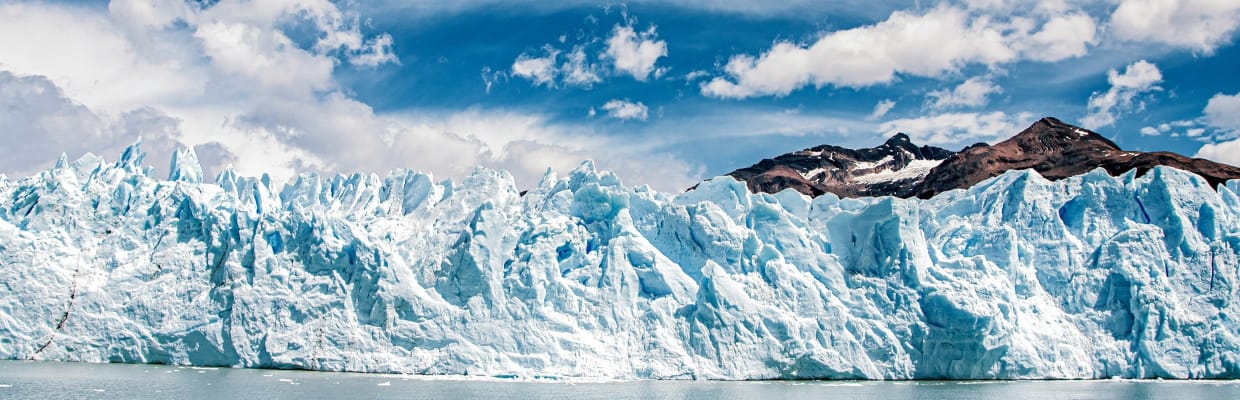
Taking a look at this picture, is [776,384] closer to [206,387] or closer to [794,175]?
[206,387]

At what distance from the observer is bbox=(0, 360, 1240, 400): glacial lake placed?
23.6m

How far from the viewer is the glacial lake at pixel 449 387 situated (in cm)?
2356

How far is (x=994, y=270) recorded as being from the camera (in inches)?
1266

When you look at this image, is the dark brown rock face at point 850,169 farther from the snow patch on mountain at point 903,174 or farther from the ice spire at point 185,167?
the ice spire at point 185,167

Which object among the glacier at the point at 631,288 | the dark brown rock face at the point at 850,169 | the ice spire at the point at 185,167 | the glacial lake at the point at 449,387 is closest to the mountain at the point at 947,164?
the dark brown rock face at the point at 850,169

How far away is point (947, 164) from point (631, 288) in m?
49.9

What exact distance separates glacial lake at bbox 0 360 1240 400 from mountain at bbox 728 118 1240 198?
25.1m

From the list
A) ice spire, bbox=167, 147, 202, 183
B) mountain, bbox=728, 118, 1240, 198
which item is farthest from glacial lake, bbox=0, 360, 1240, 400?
mountain, bbox=728, 118, 1240, 198

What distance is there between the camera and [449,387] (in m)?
27.1

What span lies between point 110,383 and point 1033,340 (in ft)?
82.2

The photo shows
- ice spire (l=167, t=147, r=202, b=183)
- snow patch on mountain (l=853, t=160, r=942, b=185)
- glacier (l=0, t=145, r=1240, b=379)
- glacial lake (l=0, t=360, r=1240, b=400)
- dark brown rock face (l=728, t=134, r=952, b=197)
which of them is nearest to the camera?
glacial lake (l=0, t=360, r=1240, b=400)

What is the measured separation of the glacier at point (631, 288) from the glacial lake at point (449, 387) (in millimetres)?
564

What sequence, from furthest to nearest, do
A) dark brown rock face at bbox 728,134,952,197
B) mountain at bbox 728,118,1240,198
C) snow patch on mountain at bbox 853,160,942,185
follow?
snow patch on mountain at bbox 853,160,942,185
dark brown rock face at bbox 728,134,952,197
mountain at bbox 728,118,1240,198

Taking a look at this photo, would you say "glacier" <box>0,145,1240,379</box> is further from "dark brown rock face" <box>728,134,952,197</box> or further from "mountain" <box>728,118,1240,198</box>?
"dark brown rock face" <box>728,134,952,197</box>
